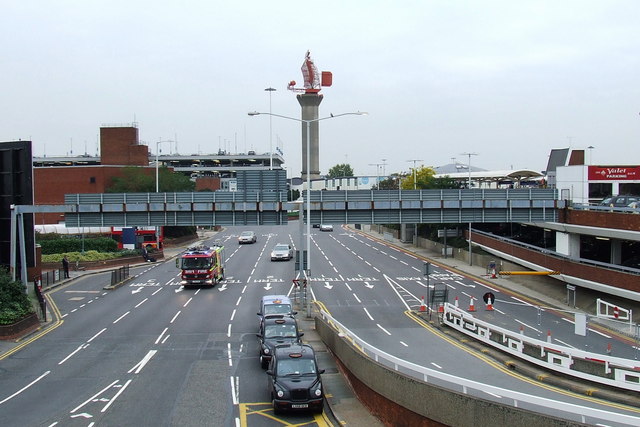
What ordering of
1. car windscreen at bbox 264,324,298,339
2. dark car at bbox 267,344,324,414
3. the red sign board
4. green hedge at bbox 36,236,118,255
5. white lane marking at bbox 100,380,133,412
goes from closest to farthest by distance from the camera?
1. dark car at bbox 267,344,324,414
2. white lane marking at bbox 100,380,133,412
3. car windscreen at bbox 264,324,298,339
4. the red sign board
5. green hedge at bbox 36,236,118,255

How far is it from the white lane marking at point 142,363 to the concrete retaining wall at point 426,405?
9213mm

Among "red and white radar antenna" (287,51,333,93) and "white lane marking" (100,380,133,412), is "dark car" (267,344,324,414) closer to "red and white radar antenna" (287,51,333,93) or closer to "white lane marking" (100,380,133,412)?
"white lane marking" (100,380,133,412)

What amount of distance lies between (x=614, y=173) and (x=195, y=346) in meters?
40.8

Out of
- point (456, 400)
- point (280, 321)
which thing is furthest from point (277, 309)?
point (456, 400)

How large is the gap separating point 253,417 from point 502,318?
20382 millimetres

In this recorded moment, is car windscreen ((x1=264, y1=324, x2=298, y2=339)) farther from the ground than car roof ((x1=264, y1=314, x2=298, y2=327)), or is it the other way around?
car roof ((x1=264, y1=314, x2=298, y2=327))

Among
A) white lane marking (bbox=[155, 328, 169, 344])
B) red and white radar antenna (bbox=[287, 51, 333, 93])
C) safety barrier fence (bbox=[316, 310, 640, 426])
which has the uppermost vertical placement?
red and white radar antenna (bbox=[287, 51, 333, 93])

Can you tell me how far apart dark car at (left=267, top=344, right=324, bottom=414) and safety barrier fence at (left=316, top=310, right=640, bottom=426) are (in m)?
1.54

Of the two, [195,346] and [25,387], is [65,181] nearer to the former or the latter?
[195,346]

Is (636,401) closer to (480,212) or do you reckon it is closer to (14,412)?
(14,412)

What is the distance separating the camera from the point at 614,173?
179 ft

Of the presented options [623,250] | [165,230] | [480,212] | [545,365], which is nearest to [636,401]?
[545,365]

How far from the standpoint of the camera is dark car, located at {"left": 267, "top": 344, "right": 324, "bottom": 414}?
19500mm

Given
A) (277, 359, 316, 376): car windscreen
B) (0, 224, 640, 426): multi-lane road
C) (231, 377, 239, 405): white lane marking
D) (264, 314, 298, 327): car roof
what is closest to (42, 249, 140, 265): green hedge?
(0, 224, 640, 426): multi-lane road
